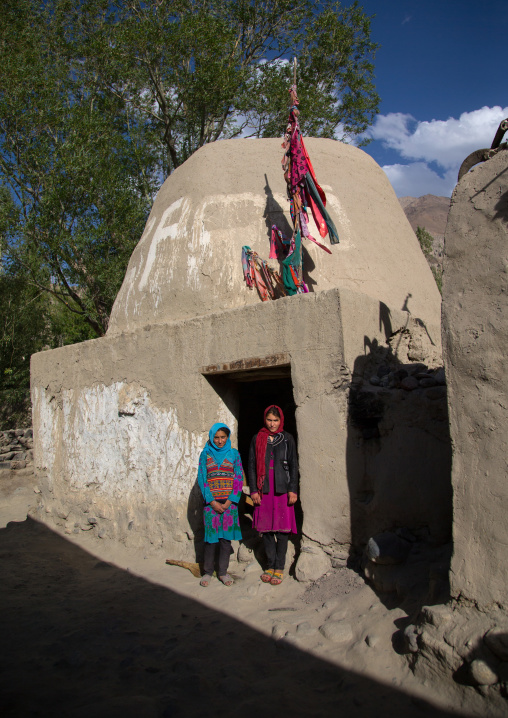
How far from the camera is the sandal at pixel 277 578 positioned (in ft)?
13.0

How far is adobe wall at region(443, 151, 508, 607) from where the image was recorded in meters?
2.50

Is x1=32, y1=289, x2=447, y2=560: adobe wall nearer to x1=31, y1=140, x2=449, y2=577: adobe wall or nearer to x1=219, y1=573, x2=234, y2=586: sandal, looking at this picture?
x1=31, y1=140, x2=449, y2=577: adobe wall

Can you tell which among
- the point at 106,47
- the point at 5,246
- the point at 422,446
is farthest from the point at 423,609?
the point at 106,47

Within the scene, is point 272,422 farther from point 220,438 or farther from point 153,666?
point 153,666

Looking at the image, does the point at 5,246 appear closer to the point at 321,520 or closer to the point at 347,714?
the point at 321,520

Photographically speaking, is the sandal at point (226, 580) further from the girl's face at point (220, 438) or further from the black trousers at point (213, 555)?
the girl's face at point (220, 438)

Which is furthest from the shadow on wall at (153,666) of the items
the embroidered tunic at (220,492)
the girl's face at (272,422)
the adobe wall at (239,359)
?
the girl's face at (272,422)

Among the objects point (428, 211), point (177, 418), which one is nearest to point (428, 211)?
point (428, 211)

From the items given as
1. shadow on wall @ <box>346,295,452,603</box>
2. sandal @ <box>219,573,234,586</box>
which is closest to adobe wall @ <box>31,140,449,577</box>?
shadow on wall @ <box>346,295,452,603</box>

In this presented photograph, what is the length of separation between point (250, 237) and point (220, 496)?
8.67ft

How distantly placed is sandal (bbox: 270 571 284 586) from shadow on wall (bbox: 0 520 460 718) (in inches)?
10.6

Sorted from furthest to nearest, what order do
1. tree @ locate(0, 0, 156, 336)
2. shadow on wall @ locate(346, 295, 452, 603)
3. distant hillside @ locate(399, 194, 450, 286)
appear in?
distant hillside @ locate(399, 194, 450, 286) → tree @ locate(0, 0, 156, 336) → shadow on wall @ locate(346, 295, 452, 603)

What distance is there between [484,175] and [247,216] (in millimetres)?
3134

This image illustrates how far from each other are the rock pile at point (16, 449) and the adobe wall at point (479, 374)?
403 inches
